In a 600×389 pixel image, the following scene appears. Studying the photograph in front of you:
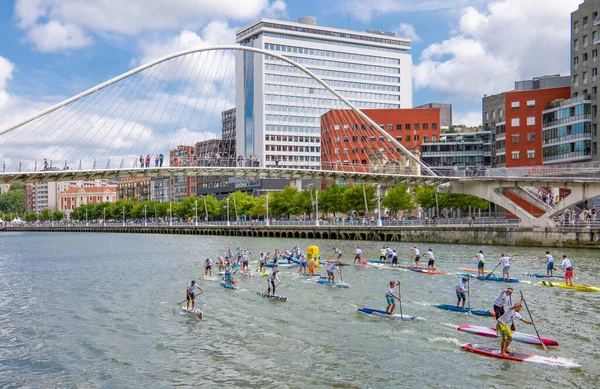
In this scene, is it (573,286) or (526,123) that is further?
(526,123)

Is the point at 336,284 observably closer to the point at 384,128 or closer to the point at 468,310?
the point at 468,310

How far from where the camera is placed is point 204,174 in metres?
70.4

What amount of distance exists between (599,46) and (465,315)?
80179 mm

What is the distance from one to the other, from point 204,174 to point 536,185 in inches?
1646

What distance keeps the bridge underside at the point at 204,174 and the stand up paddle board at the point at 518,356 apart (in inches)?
1708

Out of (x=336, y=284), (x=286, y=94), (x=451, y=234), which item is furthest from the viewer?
(x=286, y=94)

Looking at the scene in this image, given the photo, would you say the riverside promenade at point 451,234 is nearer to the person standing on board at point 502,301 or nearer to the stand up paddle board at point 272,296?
the stand up paddle board at point 272,296

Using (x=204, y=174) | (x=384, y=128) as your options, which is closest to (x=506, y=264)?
(x=204, y=174)

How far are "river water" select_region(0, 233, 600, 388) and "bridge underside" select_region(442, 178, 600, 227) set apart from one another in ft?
82.2

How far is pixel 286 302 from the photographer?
3825 cm

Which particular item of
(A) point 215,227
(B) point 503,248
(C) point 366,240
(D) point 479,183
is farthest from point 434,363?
(A) point 215,227

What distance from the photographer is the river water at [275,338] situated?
2311cm

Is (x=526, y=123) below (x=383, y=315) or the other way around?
the other way around

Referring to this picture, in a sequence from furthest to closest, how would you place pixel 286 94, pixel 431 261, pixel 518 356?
pixel 286 94
pixel 431 261
pixel 518 356
